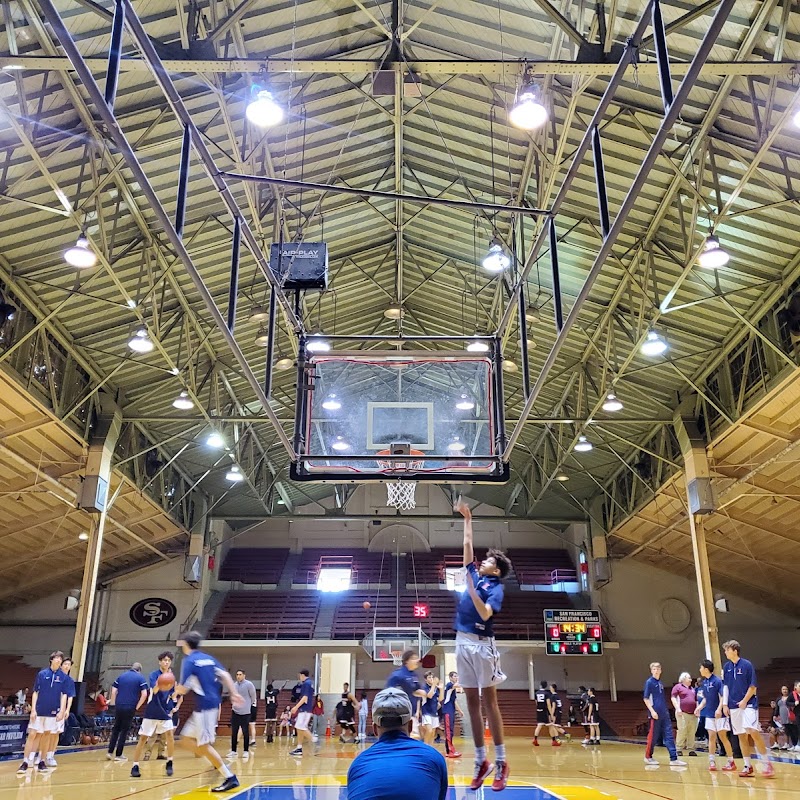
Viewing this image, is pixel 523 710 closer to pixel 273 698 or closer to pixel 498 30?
pixel 273 698

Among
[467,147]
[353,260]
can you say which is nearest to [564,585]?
[353,260]

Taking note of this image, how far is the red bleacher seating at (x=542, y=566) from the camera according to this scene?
34.5 m

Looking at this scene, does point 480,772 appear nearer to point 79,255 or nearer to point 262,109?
point 262,109

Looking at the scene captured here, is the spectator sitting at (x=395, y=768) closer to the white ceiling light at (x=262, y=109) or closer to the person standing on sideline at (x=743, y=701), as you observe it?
the white ceiling light at (x=262, y=109)

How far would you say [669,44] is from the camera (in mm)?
11164

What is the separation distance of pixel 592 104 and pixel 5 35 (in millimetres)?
9086

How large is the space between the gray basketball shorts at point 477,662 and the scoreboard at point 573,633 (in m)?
21.7

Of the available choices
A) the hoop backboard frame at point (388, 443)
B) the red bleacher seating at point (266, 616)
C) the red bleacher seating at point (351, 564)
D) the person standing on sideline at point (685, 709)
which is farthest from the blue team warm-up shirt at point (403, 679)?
the red bleacher seating at point (351, 564)

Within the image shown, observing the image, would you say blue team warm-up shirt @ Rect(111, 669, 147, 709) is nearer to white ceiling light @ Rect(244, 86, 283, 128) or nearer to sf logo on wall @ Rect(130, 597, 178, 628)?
white ceiling light @ Rect(244, 86, 283, 128)

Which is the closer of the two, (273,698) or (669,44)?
(669,44)

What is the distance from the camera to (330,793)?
28.3 ft

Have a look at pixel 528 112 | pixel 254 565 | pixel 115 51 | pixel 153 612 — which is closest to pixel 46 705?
pixel 115 51

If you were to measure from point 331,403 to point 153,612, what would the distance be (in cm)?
2548

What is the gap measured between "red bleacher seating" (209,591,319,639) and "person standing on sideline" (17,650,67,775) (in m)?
17.7
